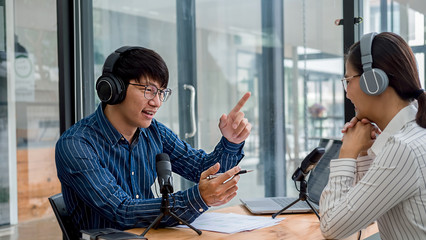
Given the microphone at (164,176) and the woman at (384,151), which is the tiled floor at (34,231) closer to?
the microphone at (164,176)

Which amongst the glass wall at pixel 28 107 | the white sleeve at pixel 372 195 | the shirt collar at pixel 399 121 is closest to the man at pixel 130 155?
the white sleeve at pixel 372 195

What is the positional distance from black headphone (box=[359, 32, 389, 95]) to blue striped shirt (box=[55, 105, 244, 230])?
0.61 meters

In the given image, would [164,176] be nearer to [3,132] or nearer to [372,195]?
[372,195]

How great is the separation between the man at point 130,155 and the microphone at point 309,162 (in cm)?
31

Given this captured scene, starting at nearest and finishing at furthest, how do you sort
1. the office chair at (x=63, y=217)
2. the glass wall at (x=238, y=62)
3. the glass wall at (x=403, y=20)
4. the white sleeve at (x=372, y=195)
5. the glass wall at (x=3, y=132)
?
the white sleeve at (x=372, y=195)
the office chair at (x=63, y=217)
the glass wall at (x=403, y=20)
the glass wall at (x=238, y=62)
the glass wall at (x=3, y=132)

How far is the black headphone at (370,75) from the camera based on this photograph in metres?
1.28

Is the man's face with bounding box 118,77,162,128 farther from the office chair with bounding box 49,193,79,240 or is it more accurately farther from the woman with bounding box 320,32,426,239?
the woman with bounding box 320,32,426,239

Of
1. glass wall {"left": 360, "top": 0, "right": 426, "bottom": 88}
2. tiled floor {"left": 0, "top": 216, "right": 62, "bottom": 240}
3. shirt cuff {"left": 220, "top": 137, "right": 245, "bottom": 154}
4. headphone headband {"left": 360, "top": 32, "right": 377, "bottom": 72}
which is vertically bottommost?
tiled floor {"left": 0, "top": 216, "right": 62, "bottom": 240}

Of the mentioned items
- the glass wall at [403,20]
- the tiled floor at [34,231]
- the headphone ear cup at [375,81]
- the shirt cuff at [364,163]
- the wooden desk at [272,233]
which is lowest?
the tiled floor at [34,231]

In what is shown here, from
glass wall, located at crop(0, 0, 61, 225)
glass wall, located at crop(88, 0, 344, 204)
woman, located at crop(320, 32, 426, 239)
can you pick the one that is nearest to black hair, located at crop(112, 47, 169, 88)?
woman, located at crop(320, 32, 426, 239)

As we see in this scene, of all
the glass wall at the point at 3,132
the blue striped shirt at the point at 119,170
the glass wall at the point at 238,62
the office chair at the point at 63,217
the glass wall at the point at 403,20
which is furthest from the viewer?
the glass wall at the point at 3,132

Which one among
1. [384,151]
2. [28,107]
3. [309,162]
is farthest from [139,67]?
[28,107]

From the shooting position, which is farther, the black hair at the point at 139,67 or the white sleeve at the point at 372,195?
the black hair at the point at 139,67

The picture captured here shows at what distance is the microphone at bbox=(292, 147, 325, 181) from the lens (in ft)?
5.34
